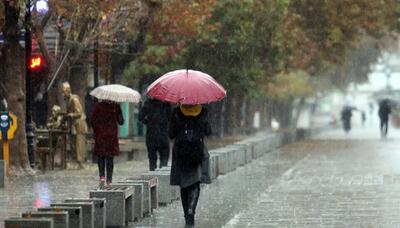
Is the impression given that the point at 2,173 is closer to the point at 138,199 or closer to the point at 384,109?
the point at 138,199

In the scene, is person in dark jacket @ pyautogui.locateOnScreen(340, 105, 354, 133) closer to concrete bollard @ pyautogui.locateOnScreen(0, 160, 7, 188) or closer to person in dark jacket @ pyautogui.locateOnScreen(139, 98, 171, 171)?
person in dark jacket @ pyautogui.locateOnScreen(139, 98, 171, 171)

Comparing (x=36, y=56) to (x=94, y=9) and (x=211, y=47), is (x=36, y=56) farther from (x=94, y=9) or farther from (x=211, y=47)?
(x=211, y=47)

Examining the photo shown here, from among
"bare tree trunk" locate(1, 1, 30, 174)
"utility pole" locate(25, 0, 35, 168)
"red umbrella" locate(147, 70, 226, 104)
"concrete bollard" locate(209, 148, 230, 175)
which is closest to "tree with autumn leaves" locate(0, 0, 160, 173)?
"bare tree trunk" locate(1, 1, 30, 174)

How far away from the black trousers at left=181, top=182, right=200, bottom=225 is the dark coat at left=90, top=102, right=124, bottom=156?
172 inches

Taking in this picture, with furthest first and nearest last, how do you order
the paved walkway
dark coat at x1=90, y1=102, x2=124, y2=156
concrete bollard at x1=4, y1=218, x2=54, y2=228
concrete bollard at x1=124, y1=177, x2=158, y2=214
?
dark coat at x1=90, y1=102, x2=124, y2=156
concrete bollard at x1=124, y1=177, x2=158, y2=214
the paved walkway
concrete bollard at x1=4, y1=218, x2=54, y2=228

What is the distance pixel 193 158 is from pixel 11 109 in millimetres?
10028

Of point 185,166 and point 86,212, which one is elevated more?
point 185,166

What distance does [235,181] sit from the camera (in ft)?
72.2

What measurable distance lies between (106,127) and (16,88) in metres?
5.21

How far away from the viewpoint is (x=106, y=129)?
18281 mm

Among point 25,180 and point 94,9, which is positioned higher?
point 94,9

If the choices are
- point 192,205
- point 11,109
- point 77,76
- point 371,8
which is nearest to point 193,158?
point 192,205

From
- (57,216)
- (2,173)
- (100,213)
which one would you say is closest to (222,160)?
(2,173)

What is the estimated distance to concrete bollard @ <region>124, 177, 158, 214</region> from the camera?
15172mm
